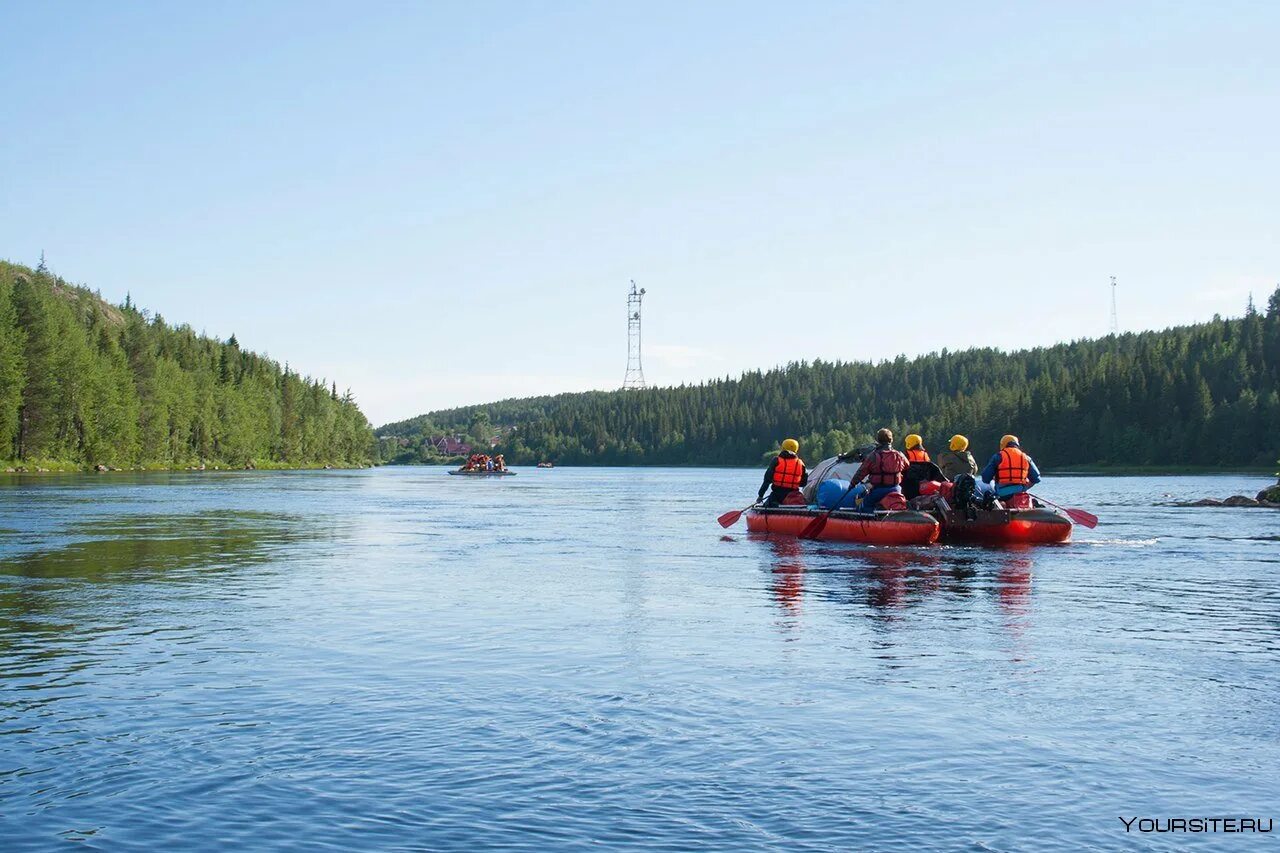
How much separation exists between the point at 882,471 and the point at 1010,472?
3583 mm

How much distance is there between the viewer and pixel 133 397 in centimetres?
12700

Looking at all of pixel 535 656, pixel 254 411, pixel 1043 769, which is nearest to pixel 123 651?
pixel 535 656

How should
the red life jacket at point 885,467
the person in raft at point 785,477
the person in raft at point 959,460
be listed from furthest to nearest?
1. the person in raft at point 785,477
2. the red life jacket at point 885,467
3. the person in raft at point 959,460

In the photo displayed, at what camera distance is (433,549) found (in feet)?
111

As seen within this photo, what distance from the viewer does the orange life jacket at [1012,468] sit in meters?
33.0

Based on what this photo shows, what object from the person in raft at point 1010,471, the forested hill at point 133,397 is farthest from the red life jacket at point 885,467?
the forested hill at point 133,397

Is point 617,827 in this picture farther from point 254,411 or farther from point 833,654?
point 254,411

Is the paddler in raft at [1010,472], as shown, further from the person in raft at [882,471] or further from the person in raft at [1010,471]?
the person in raft at [882,471]

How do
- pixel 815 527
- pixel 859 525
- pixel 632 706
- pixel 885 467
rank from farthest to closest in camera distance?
1. pixel 815 527
2. pixel 859 525
3. pixel 885 467
4. pixel 632 706

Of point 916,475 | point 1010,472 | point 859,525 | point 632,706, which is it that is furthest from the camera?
point 916,475

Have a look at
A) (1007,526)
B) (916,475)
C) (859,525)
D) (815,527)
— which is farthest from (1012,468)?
(815,527)

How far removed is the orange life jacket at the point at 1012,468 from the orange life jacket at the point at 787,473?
6483 mm

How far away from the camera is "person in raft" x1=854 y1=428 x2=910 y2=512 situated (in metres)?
32.7

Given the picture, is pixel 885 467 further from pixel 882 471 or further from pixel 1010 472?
pixel 1010 472
